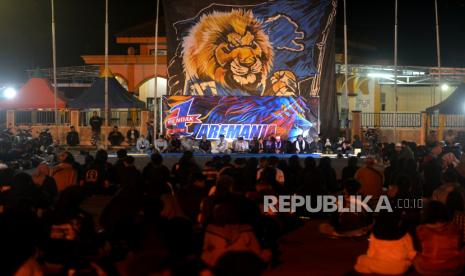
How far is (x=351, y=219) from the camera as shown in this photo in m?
8.48

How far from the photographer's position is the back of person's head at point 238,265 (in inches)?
132

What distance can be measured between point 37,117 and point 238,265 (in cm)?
2838

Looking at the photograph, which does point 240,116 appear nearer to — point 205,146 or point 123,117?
point 205,146

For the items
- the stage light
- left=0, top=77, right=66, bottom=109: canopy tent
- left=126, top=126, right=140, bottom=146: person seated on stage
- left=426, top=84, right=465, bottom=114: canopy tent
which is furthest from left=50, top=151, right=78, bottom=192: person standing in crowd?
the stage light

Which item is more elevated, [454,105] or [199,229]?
[454,105]

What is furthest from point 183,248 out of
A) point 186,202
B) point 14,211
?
point 186,202

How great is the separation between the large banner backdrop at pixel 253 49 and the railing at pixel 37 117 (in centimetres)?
629

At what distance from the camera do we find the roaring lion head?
26.9 metres

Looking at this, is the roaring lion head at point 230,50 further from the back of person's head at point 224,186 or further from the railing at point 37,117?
the back of person's head at point 224,186

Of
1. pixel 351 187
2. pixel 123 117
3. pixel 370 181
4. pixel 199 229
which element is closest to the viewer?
pixel 199 229

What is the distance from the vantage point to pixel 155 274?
3330 mm

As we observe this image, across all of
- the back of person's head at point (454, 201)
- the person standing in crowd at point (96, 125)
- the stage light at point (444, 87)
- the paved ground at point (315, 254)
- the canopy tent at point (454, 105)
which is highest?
the stage light at point (444, 87)

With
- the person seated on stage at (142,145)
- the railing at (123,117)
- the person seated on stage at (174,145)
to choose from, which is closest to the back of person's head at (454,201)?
the person seated on stage at (174,145)

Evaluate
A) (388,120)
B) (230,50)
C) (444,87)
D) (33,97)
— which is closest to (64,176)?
(33,97)
